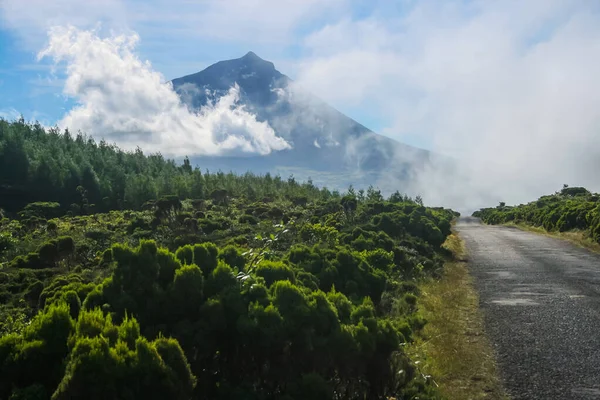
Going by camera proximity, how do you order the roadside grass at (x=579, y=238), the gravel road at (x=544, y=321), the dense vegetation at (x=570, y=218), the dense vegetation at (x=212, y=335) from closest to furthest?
the dense vegetation at (x=212, y=335) < the gravel road at (x=544, y=321) < the roadside grass at (x=579, y=238) < the dense vegetation at (x=570, y=218)

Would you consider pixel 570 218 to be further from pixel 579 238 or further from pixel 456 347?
pixel 456 347

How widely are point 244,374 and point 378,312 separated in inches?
185

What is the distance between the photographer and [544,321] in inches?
364

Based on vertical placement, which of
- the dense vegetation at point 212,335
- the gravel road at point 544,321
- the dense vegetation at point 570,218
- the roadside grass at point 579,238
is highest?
the dense vegetation at point 570,218

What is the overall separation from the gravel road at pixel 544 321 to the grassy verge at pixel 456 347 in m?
0.20

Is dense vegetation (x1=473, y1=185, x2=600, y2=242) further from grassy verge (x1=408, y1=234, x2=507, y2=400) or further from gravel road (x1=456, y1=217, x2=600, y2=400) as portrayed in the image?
grassy verge (x1=408, y1=234, x2=507, y2=400)

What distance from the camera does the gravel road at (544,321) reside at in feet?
20.6

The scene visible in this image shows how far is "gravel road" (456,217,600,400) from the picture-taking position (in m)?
6.28

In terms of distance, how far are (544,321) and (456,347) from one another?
240 cm

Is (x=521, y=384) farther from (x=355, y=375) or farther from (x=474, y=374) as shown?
(x=355, y=375)

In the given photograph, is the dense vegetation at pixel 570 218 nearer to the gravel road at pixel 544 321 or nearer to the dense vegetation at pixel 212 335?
the gravel road at pixel 544 321

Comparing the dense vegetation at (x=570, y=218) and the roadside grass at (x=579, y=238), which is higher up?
the dense vegetation at (x=570, y=218)

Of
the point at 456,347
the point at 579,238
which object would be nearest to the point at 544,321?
the point at 456,347

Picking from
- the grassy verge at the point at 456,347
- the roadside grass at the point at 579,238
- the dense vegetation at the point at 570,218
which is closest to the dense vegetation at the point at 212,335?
the grassy verge at the point at 456,347
